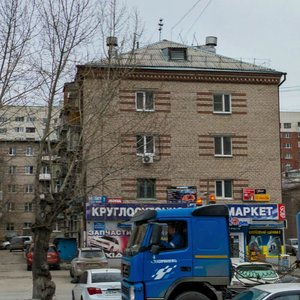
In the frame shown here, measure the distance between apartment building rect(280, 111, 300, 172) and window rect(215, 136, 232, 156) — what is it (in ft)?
279

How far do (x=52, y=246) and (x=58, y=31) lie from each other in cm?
2480

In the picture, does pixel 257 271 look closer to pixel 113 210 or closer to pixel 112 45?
pixel 112 45

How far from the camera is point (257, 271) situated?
19.8m

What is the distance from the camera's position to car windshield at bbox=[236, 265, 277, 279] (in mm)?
19303

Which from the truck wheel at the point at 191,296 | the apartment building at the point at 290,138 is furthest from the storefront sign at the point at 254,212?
the apartment building at the point at 290,138

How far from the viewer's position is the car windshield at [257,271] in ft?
63.3

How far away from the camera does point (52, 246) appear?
133 ft

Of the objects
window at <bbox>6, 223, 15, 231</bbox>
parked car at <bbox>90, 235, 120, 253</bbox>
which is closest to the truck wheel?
parked car at <bbox>90, 235, 120, 253</bbox>

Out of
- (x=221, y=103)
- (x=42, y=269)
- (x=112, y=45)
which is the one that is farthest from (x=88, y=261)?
(x=112, y=45)

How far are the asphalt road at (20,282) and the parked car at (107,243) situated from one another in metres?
2.57

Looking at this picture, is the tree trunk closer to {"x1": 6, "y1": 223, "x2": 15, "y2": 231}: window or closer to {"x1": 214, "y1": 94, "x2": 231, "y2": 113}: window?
{"x1": 214, "y1": 94, "x2": 231, "y2": 113}: window

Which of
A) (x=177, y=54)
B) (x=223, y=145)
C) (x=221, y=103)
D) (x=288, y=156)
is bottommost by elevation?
(x=223, y=145)

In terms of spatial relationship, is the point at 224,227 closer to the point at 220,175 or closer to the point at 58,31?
the point at 58,31

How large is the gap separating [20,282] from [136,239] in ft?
64.4
